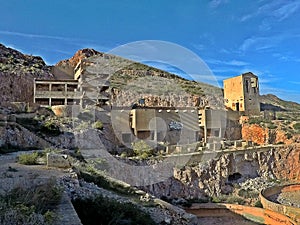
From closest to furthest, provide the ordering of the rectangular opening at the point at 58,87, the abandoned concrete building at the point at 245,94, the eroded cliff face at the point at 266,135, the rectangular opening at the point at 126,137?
1. the rectangular opening at the point at 126,137
2. the eroded cliff face at the point at 266,135
3. the rectangular opening at the point at 58,87
4. the abandoned concrete building at the point at 245,94

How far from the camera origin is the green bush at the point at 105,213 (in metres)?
5.87

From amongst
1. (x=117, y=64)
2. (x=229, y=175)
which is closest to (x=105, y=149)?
(x=229, y=175)

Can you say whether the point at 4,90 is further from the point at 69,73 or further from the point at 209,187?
the point at 209,187

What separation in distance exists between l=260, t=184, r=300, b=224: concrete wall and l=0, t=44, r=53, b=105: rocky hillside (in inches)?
1013

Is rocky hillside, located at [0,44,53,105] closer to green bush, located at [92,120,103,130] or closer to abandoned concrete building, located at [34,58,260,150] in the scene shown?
abandoned concrete building, located at [34,58,260,150]

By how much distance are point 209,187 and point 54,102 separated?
655 inches

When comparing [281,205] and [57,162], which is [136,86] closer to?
[281,205]

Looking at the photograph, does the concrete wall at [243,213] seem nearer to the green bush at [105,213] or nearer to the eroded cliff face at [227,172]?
the eroded cliff face at [227,172]

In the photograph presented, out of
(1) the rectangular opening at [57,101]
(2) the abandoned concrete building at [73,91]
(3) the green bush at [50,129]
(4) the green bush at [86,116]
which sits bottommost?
(3) the green bush at [50,129]

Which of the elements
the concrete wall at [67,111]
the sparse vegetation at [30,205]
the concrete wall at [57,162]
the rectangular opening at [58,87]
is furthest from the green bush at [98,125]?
the sparse vegetation at [30,205]

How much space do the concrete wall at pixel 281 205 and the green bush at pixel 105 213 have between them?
9.32 m

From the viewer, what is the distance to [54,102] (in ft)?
94.3

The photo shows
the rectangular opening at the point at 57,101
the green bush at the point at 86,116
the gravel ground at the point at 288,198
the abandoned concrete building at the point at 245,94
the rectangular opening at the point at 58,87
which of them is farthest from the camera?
the abandoned concrete building at the point at 245,94

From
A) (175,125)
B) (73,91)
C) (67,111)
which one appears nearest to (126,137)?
(175,125)
